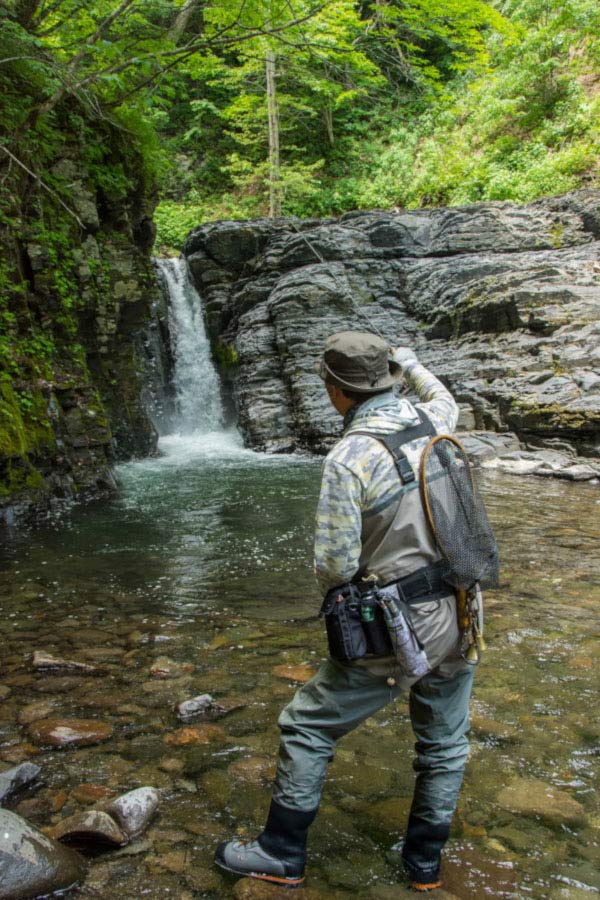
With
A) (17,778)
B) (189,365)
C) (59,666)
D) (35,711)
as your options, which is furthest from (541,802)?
(189,365)

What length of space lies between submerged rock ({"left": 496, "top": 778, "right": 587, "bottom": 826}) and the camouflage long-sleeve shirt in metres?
1.34

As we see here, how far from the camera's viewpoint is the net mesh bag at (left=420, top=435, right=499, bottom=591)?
2232 mm

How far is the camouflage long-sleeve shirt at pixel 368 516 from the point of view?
7.25 feet

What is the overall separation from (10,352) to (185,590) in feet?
17.8

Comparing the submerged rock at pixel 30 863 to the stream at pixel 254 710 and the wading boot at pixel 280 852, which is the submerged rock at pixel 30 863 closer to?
the stream at pixel 254 710

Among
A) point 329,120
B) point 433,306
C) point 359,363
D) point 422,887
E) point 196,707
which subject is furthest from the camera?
point 329,120

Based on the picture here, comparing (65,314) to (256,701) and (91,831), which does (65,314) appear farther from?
(91,831)

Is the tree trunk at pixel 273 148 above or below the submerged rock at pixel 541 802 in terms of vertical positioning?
above

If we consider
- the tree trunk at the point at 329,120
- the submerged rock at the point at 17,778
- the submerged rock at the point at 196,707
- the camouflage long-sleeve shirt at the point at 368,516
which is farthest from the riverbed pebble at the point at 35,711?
the tree trunk at the point at 329,120

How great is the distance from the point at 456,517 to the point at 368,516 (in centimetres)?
33

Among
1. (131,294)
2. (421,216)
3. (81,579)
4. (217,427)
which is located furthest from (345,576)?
(421,216)

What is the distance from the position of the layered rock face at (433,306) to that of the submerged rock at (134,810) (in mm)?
11172

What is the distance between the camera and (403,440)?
7.52 ft

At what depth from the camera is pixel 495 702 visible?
360cm
